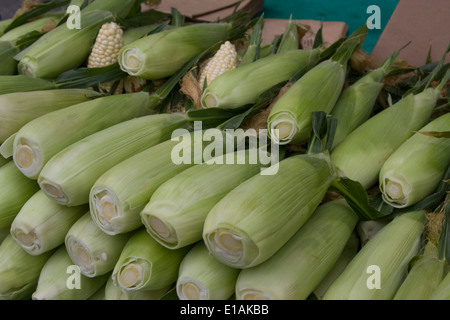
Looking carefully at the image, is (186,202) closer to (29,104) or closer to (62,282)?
(62,282)

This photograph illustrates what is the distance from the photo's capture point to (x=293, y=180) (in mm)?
1170

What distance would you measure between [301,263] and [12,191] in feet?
2.95

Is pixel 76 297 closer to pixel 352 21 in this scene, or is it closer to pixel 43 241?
pixel 43 241

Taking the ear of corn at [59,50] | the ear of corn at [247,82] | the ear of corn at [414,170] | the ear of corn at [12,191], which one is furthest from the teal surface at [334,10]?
the ear of corn at [12,191]

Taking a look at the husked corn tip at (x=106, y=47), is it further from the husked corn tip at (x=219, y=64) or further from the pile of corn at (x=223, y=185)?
the husked corn tip at (x=219, y=64)

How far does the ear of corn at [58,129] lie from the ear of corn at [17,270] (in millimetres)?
258

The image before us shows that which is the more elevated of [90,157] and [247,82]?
[247,82]

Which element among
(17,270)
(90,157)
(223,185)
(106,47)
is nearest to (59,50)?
(106,47)

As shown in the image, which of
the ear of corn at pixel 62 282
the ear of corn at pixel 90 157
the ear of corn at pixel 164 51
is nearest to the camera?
the ear of corn at pixel 90 157

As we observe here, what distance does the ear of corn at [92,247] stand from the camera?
4.26ft

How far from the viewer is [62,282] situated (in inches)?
54.7

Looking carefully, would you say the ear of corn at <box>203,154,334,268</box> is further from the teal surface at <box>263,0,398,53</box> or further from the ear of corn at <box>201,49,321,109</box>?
the teal surface at <box>263,0,398,53</box>

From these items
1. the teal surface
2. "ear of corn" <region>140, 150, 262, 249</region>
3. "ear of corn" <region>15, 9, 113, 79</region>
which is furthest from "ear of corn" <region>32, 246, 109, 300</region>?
the teal surface
